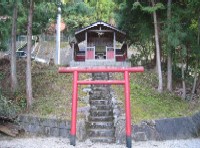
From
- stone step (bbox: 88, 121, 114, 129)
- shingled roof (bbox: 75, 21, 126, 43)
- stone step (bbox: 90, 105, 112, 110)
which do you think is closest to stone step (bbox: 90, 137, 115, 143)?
stone step (bbox: 88, 121, 114, 129)

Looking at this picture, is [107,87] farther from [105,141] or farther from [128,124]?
[128,124]

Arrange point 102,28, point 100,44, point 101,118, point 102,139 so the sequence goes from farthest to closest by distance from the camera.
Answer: point 100,44
point 102,28
point 101,118
point 102,139

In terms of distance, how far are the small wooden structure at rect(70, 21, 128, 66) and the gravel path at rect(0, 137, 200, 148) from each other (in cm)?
1132

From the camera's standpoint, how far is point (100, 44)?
84.7ft

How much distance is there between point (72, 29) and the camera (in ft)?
120

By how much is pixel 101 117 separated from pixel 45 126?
6.99 ft

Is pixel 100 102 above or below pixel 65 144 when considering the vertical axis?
above

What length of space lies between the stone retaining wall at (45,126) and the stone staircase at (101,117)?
0.90m

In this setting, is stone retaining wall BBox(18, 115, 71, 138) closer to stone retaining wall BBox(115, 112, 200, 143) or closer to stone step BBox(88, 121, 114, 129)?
stone step BBox(88, 121, 114, 129)

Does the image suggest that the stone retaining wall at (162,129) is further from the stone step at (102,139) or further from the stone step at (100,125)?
the stone step at (100,125)

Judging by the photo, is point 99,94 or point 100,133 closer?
point 100,133

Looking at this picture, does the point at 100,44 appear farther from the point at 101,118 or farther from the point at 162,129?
the point at 162,129

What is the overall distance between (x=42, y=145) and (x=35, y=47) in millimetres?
25101

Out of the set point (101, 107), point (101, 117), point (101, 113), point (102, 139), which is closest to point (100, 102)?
point (101, 107)
